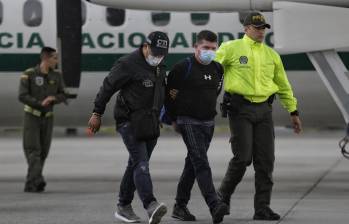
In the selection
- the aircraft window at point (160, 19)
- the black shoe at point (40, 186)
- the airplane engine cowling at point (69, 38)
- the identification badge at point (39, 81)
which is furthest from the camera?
the aircraft window at point (160, 19)

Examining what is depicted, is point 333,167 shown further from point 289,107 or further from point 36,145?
point 289,107

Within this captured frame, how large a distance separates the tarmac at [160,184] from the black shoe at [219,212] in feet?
1.64

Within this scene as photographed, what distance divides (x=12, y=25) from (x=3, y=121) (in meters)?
1.49

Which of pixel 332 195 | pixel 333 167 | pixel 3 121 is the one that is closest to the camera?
pixel 332 195

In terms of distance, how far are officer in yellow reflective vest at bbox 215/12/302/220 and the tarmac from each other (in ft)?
1.17

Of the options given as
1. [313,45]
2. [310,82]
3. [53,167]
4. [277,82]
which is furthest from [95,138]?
[277,82]

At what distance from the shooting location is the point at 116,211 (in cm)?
1190

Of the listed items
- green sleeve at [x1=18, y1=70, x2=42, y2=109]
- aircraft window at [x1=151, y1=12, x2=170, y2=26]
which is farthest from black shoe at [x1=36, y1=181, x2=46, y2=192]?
aircraft window at [x1=151, y1=12, x2=170, y2=26]

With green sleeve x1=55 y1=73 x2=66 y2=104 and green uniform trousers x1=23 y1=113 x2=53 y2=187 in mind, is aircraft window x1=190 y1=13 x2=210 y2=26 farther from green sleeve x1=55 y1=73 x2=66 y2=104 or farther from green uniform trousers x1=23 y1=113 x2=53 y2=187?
green uniform trousers x1=23 y1=113 x2=53 y2=187

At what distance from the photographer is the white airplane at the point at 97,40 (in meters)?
15.8

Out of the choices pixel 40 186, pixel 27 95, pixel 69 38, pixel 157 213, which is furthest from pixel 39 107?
pixel 157 213

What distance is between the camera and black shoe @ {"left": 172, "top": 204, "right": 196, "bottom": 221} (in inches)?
452

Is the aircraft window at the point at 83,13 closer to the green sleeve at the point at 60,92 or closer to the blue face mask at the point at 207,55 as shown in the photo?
the green sleeve at the point at 60,92

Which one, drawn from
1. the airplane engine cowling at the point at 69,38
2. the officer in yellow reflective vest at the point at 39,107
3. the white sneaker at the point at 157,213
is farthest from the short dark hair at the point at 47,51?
the white sneaker at the point at 157,213
